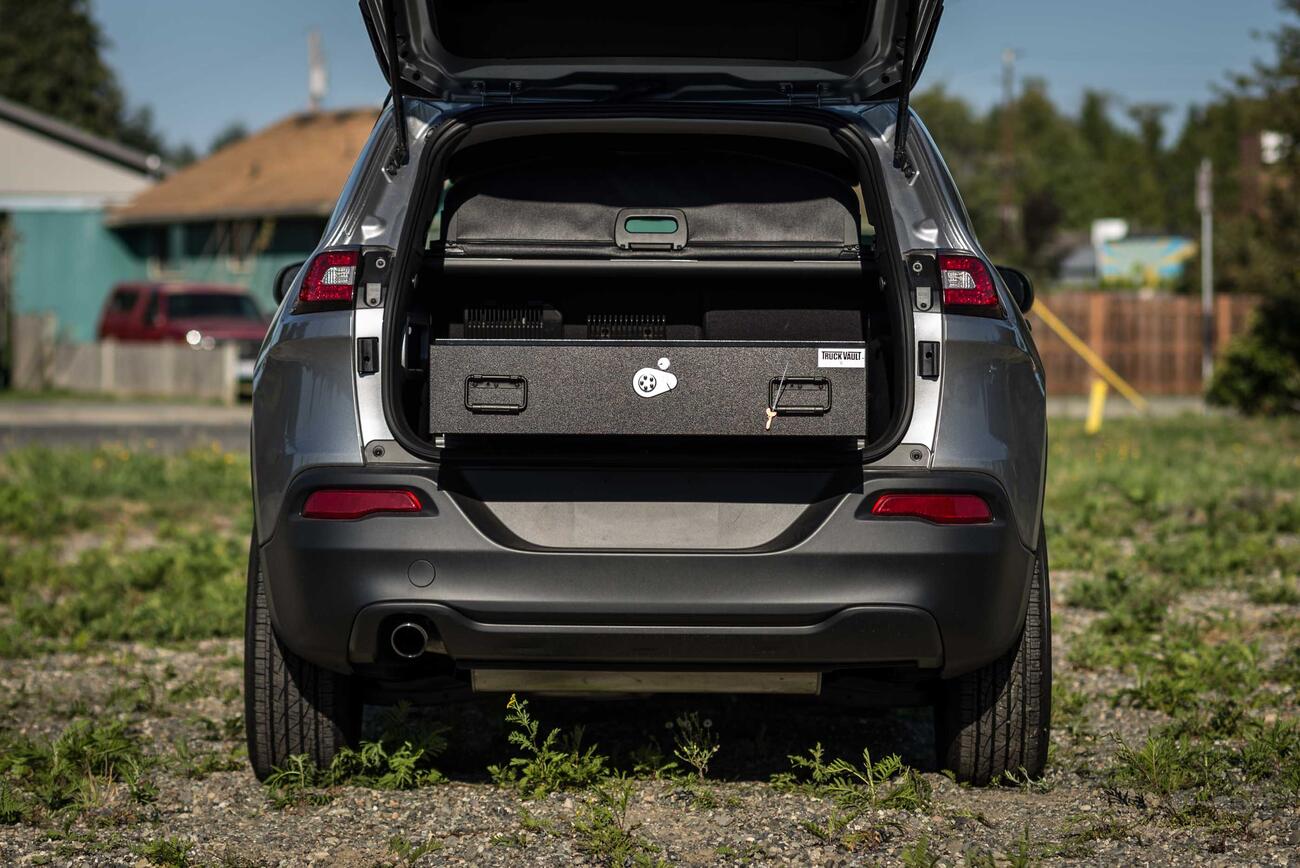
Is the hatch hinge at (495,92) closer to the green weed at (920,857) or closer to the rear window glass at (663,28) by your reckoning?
the rear window glass at (663,28)

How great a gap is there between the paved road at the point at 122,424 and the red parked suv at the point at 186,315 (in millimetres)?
2387

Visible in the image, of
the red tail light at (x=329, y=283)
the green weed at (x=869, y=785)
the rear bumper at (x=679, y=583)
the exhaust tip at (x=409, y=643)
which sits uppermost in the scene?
the red tail light at (x=329, y=283)

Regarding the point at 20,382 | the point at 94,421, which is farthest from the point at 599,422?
the point at 20,382

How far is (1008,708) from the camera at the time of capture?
413 centimetres

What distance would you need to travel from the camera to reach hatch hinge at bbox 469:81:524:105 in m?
4.29

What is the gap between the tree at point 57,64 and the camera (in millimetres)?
72250

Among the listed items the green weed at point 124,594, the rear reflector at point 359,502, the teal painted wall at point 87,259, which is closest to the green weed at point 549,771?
the rear reflector at point 359,502

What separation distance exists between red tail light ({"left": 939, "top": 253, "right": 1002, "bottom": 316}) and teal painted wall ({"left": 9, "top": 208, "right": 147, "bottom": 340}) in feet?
117

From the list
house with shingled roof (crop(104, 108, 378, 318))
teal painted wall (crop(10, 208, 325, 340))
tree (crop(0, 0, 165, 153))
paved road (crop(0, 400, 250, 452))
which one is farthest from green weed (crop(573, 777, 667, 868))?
tree (crop(0, 0, 165, 153))

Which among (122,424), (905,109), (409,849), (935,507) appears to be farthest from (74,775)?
(122,424)

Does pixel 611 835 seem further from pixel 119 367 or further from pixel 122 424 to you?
pixel 119 367

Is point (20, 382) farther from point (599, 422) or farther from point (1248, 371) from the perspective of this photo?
point (599, 422)

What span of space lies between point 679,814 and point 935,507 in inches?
39.4

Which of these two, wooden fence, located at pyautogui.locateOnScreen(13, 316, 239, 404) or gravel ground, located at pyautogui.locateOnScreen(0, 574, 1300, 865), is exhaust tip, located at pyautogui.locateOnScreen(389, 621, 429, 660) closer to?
gravel ground, located at pyautogui.locateOnScreen(0, 574, 1300, 865)
